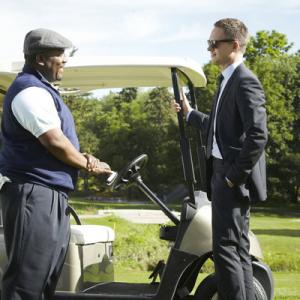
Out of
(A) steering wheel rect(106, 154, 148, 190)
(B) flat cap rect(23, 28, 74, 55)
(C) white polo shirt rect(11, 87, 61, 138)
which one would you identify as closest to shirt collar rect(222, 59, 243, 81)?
(A) steering wheel rect(106, 154, 148, 190)

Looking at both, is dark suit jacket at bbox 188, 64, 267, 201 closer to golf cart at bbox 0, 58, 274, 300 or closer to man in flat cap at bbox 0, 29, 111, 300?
golf cart at bbox 0, 58, 274, 300

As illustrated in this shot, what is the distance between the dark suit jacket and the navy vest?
926 millimetres

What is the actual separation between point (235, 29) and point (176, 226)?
49.6 inches

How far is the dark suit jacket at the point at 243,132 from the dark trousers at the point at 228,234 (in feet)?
0.22

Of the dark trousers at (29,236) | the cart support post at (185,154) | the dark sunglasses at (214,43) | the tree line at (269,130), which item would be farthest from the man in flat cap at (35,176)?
the tree line at (269,130)

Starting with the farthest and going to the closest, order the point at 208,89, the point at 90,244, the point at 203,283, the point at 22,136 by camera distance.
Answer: the point at 208,89
the point at 90,244
the point at 203,283
the point at 22,136

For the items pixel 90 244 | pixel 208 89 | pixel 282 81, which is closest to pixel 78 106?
pixel 208 89

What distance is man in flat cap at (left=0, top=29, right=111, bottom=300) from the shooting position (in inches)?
130

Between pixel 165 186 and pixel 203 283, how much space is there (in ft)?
164

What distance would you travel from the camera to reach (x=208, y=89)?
41.1 meters

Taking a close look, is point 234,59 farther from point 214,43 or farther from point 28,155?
point 28,155

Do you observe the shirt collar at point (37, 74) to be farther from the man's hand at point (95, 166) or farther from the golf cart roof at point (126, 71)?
the golf cart roof at point (126, 71)

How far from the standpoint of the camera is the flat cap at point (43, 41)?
3438 millimetres

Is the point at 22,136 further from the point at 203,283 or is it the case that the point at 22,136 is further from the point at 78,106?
the point at 78,106
